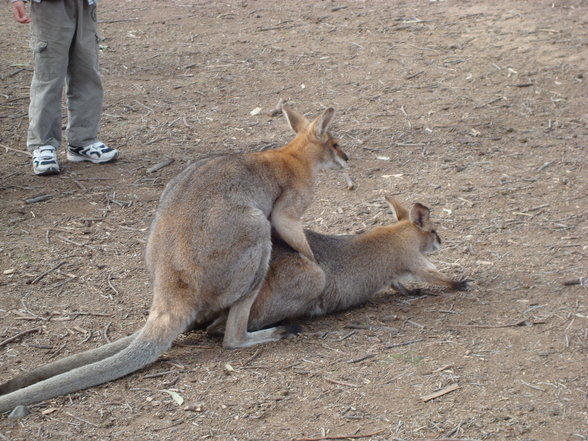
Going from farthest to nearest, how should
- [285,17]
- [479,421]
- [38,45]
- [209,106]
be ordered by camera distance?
[285,17]
[209,106]
[38,45]
[479,421]

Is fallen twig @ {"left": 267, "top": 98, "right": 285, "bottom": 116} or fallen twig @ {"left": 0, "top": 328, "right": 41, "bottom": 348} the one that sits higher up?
fallen twig @ {"left": 267, "top": 98, "right": 285, "bottom": 116}

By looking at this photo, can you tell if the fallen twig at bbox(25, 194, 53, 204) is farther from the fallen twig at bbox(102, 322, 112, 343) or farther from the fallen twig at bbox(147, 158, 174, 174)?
the fallen twig at bbox(102, 322, 112, 343)

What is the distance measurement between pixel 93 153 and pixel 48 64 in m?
0.95

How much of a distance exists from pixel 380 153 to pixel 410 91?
1.45m

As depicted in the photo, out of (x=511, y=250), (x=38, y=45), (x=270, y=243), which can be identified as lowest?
(x=511, y=250)

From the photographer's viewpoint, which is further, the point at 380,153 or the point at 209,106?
the point at 209,106

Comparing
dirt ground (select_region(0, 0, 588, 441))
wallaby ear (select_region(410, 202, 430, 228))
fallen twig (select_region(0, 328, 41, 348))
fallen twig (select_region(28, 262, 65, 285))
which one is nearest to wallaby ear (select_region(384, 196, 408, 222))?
wallaby ear (select_region(410, 202, 430, 228))

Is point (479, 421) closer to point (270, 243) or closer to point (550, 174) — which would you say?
point (270, 243)

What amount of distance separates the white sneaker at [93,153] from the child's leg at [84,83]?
0.17ft

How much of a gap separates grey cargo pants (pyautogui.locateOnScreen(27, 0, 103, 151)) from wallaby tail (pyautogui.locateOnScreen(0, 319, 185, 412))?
11.5ft

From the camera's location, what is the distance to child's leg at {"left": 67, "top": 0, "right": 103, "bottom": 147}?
771 centimetres

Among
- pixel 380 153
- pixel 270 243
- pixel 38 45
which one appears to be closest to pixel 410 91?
pixel 380 153

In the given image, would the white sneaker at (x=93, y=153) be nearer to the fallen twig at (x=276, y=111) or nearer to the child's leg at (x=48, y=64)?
the child's leg at (x=48, y=64)

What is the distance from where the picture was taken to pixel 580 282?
5.88 m
